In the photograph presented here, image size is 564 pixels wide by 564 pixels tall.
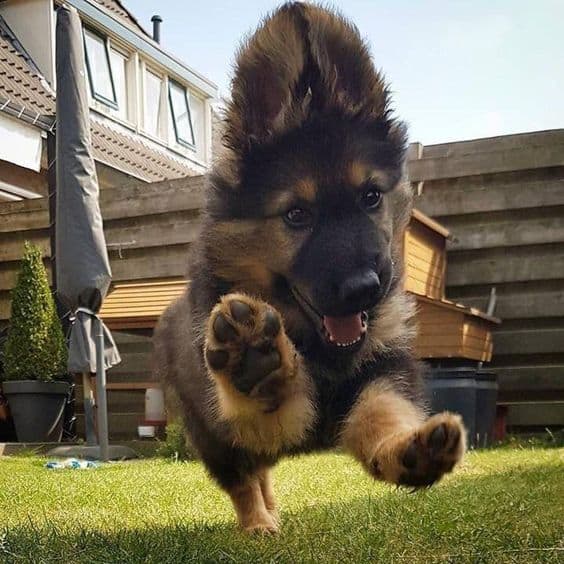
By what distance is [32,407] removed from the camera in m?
6.98

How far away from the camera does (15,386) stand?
6.92m

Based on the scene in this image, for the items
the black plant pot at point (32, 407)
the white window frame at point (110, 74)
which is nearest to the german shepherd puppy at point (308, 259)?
the black plant pot at point (32, 407)

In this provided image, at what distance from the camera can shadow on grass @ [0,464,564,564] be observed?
2.07 metres

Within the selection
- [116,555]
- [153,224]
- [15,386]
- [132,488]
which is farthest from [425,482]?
[15,386]

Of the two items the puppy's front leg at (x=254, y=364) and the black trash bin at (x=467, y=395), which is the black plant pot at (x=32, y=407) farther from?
the puppy's front leg at (x=254, y=364)

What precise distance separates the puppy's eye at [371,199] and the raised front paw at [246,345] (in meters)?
0.41

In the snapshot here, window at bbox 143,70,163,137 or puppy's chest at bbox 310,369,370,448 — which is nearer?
puppy's chest at bbox 310,369,370,448

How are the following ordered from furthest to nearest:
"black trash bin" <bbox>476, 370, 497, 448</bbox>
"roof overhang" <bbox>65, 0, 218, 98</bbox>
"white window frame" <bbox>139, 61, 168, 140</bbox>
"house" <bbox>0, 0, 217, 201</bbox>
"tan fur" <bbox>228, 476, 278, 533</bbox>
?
"white window frame" <bbox>139, 61, 168, 140</bbox> → "roof overhang" <bbox>65, 0, 218, 98</bbox> → "house" <bbox>0, 0, 217, 201</bbox> → "black trash bin" <bbox>476, 370, 497, 448</bbox> → "tan fur" <bbox>228, 476, 278, 533</bbox>

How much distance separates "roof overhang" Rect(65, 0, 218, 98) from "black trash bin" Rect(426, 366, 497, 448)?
4.82m

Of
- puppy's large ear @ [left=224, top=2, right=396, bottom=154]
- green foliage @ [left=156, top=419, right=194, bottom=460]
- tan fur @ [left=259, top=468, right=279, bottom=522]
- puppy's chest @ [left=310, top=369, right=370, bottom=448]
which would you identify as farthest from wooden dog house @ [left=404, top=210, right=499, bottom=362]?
puppy's large ear @ [left=224, top=2, right=396, bottom=154]

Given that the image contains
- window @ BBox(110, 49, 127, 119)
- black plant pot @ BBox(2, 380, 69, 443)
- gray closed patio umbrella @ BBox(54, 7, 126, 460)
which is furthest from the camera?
window @ BBox(110, 49, 127, 119)

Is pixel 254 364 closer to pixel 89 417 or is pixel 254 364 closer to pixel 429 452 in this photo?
pixel 429 452

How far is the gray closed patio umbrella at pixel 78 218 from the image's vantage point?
4914 mm

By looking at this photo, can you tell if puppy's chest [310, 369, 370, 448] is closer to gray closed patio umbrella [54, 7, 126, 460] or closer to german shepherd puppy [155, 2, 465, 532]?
german shepherd puppy [155, 2, 465, 532]
